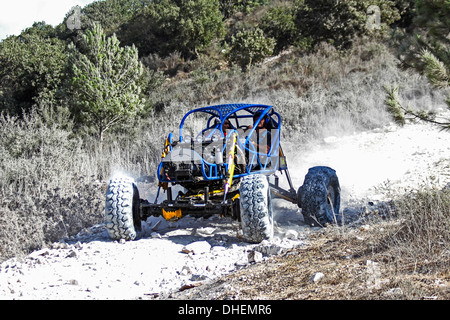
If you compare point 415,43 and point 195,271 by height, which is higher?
point 415,43

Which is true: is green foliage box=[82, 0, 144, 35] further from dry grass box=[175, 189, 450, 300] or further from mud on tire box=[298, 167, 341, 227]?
dry grass box=[175, 189, 450, 300]

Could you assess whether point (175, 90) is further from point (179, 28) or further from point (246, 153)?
point (246, 153)

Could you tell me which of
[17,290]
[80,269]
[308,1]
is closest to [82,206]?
[80,269]

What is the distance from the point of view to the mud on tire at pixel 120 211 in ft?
18.2

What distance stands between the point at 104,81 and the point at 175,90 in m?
8.49

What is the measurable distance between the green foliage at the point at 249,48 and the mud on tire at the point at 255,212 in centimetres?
1854

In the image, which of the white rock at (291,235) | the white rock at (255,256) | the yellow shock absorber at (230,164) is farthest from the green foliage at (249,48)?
the white rock at (255,256)

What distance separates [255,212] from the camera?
17.0 feet

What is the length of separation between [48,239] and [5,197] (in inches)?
52.0

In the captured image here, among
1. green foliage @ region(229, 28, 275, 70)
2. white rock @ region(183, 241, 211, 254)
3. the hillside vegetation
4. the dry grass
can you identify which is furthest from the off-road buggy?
green foliage @ region(229, 28, 275, 70)

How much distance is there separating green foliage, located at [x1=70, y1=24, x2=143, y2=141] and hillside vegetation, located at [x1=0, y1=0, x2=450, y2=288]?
0.04m

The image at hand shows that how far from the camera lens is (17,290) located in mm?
4273

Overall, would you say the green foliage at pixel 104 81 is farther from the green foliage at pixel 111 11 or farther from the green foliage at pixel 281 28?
the green foliage at pixel 111 11
